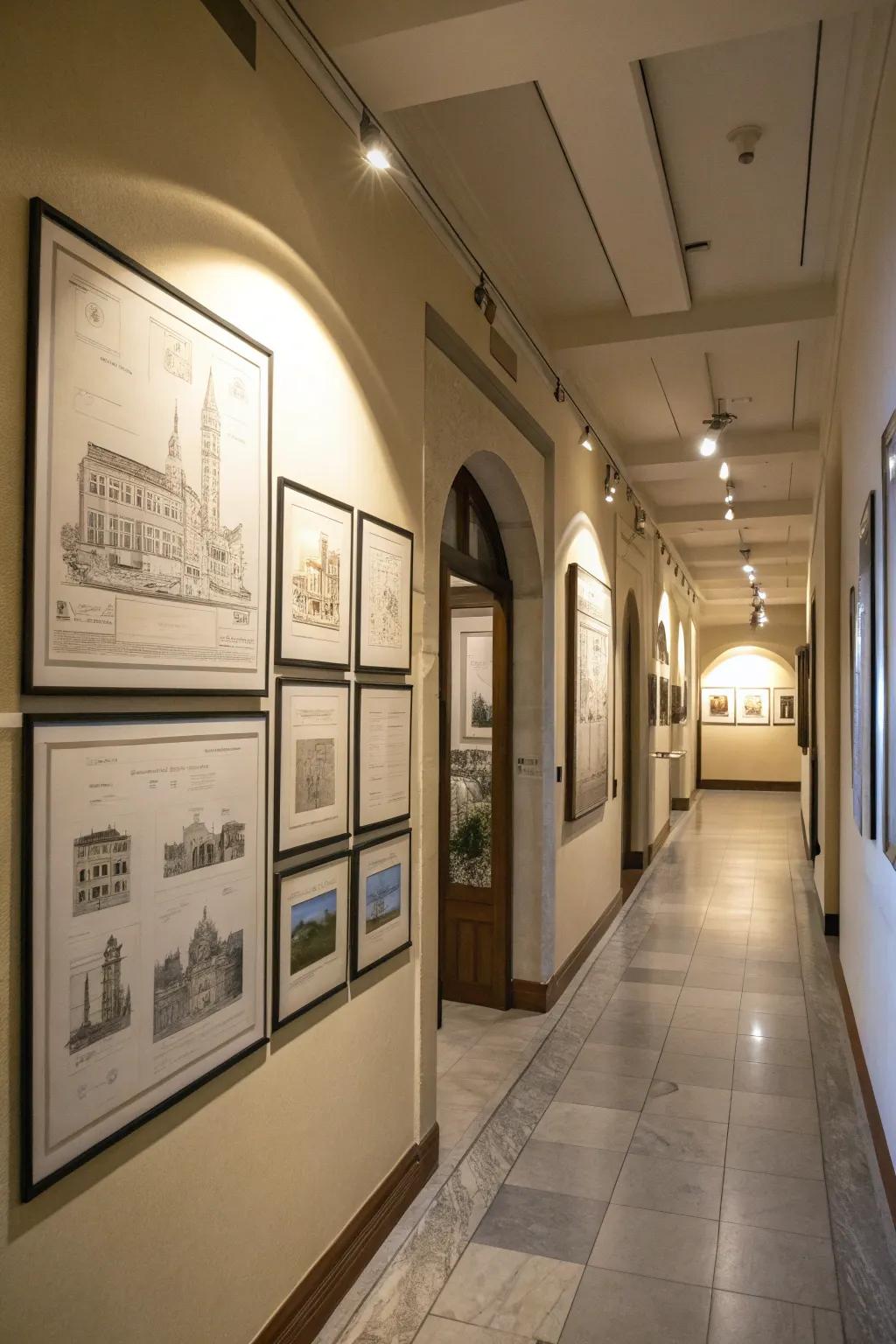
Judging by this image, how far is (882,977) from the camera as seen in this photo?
330cm

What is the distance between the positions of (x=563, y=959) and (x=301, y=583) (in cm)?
395

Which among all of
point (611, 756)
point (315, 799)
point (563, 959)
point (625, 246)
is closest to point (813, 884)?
point (611, 756)

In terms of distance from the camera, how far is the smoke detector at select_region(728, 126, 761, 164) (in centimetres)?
351

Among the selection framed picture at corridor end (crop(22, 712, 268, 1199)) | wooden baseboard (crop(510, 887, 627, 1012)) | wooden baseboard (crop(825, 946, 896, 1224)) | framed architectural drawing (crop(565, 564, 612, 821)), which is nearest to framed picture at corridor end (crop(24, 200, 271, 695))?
framed picture at corridor end (crop(22, 712, 268, 1199))

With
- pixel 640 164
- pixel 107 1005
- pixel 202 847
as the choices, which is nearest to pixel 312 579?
pixel 202 847

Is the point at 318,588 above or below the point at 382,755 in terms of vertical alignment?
above

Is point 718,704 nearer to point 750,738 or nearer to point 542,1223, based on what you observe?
point 750,738

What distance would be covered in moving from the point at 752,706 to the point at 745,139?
17382mm

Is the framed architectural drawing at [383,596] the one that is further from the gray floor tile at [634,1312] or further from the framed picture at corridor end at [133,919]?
the gray floor tile at [634,1312]

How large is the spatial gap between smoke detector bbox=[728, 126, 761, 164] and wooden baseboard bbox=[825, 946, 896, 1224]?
11.7 feet

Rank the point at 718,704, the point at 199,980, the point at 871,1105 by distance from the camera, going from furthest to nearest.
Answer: the point at 718,704 → the point at 871,1105 → the point at 199,980

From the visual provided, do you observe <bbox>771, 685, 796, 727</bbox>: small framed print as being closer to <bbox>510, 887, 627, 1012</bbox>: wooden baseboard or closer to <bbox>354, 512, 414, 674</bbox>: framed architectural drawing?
<bbox>510, 887, 627, 1012</bbox>: wooden baseboard

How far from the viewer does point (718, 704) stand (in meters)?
20.1

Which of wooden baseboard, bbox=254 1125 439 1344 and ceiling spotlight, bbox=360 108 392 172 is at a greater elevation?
ceiling spotlight, bbox=360 108 392 172
